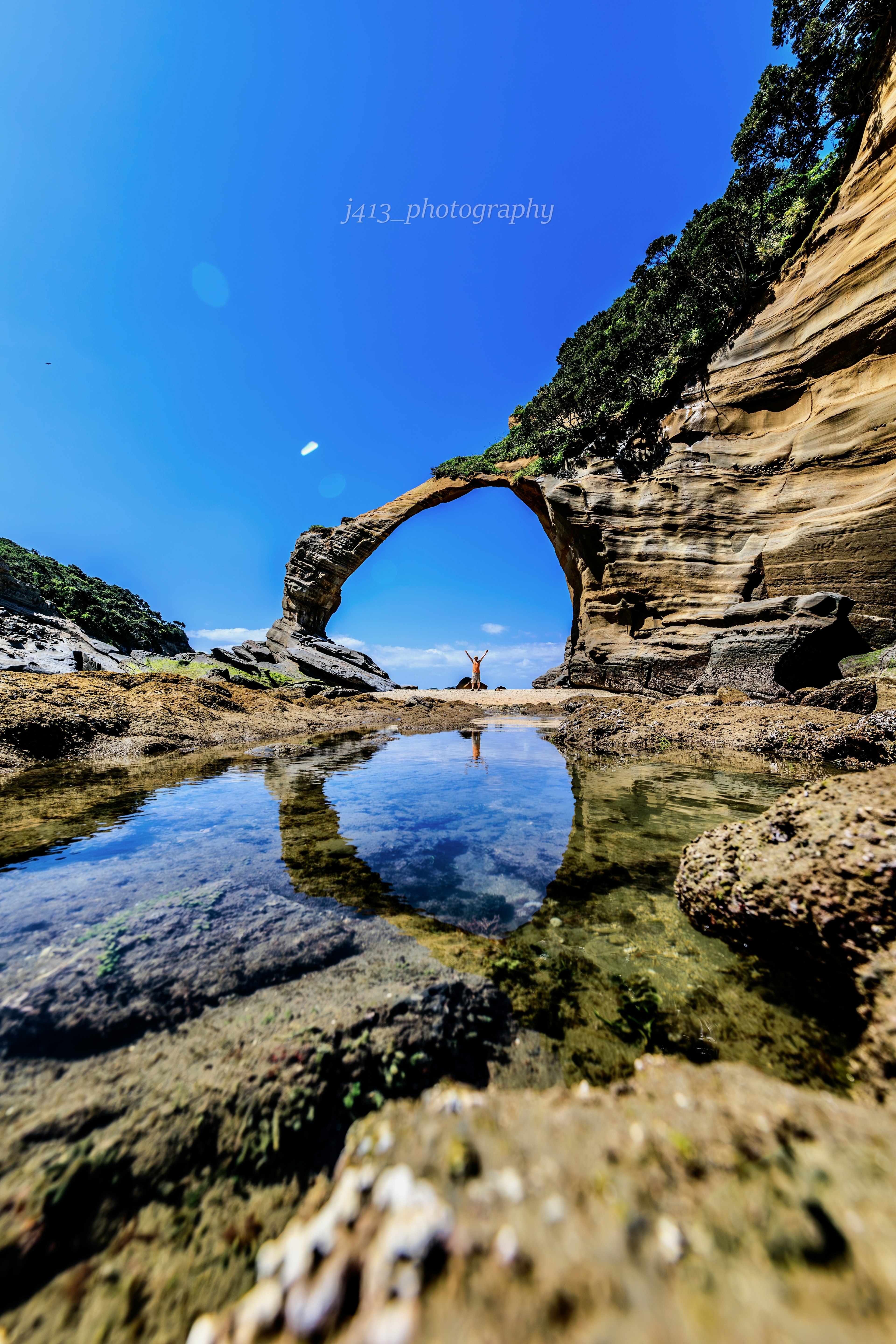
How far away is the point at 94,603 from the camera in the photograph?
25.3 metres

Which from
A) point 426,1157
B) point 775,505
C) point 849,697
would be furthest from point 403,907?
point 775,505

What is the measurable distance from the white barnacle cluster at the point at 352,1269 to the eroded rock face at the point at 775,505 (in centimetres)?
A: 1399

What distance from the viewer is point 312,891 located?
122 inches

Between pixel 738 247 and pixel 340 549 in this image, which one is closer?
pixel 738 247

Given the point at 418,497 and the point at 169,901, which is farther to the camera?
the point at 418,497

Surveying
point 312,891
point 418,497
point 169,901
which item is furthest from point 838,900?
point 418,497

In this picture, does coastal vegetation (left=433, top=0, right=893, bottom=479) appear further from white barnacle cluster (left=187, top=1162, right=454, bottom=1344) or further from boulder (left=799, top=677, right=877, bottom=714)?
white barnacle cluster (left=187, top=1162, right=454, bottom=1344)

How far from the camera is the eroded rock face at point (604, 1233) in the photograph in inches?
29.5

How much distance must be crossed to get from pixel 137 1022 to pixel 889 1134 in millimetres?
2541

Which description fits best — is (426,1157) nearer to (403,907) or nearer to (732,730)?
(403,907)

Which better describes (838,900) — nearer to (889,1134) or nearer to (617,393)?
(889,1134)

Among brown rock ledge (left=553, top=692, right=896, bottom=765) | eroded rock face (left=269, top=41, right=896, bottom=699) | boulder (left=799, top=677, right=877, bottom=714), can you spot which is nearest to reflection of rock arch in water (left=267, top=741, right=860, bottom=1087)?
brown rock ledge (left=553, top=692, right=896, bottom=765)

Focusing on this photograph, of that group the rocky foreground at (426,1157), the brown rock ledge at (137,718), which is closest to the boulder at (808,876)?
the rocky foreground at (426,1157)

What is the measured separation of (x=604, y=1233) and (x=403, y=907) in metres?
2.24
